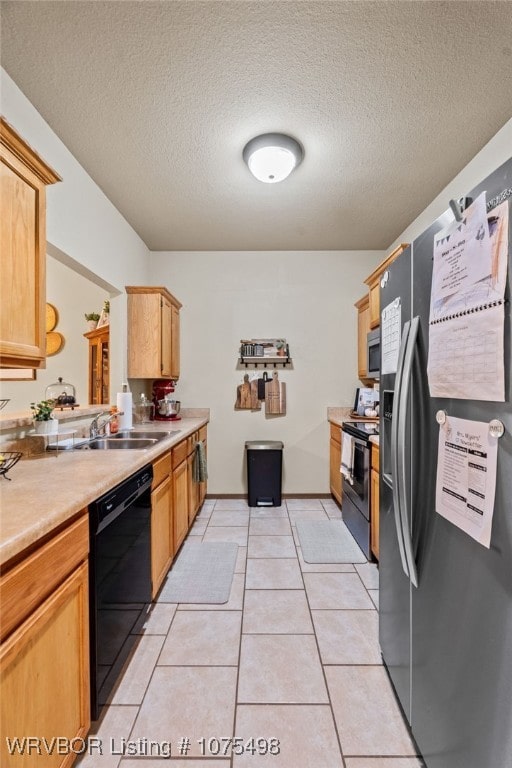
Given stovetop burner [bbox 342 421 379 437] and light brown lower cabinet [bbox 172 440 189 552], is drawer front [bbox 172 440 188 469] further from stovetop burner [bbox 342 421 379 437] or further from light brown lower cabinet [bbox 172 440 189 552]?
stovetop burner [bbox 342 421 379 437]

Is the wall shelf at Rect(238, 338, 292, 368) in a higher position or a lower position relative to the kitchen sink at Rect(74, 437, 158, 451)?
higher

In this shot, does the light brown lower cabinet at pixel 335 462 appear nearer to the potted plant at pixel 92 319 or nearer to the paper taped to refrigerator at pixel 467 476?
the paper taped to refrigerator at pixel 467 476

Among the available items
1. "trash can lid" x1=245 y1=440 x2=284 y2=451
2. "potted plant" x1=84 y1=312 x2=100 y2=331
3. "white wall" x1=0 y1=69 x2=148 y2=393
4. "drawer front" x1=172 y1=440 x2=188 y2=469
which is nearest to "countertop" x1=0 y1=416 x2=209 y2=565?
→ "drawer front" x1=172 y1=440 x2=188 y2=469

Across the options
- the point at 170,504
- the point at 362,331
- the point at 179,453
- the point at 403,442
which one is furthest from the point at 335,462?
the point at 403,442

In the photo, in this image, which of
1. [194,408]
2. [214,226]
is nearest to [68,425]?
[194,408]

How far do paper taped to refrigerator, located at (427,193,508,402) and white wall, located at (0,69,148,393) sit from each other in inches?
82.8

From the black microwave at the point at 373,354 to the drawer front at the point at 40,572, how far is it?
272 cm

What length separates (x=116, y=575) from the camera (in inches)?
56.7

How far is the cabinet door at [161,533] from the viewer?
196cm

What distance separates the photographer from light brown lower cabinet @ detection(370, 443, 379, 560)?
2.42 meters

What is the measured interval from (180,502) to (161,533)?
499 millimetres

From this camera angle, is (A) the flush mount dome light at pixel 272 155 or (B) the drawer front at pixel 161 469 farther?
(A) the flush mount dome light at pixel 272 155

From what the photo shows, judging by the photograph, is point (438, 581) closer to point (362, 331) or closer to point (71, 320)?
point (362, 331)

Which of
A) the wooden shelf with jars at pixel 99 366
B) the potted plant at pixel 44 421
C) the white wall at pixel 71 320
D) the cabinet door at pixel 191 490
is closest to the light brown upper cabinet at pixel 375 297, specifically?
the cabinet door at pixel 191 490
